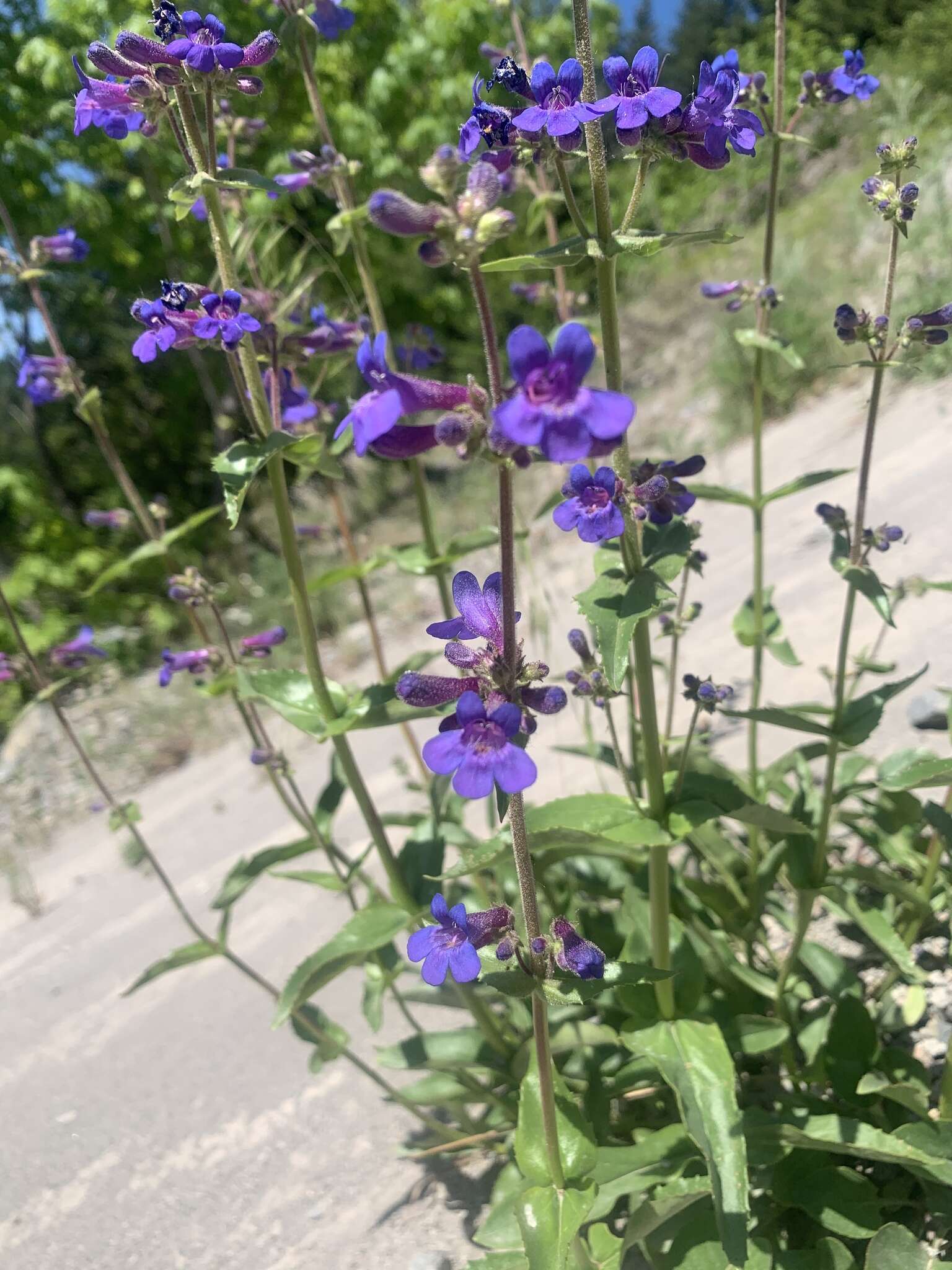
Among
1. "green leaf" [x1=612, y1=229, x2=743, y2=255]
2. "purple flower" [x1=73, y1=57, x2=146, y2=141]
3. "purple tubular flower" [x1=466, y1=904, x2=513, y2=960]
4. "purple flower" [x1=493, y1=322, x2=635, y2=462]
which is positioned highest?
"purple flower" [x1=73, y1=57, x2=146, y2=141]

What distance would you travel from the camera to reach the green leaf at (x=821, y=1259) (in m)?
2.19

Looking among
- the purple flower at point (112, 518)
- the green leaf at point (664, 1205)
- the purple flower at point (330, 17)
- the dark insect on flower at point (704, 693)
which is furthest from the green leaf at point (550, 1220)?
the purple flower at point (330, 17)

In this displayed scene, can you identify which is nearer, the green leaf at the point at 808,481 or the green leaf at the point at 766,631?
the green leaf at the point at 808,481

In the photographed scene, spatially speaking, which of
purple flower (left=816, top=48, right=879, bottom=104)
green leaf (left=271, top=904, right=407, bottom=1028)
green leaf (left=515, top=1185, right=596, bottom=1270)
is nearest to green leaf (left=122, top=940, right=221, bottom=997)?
green leaf (left=271, top=904, right=407, bottom=1028)

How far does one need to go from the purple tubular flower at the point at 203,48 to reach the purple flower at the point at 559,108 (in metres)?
0.77

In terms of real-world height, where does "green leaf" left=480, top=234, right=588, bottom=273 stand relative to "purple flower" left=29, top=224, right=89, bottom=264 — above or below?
below

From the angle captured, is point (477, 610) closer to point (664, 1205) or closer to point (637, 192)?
point (637, 192)

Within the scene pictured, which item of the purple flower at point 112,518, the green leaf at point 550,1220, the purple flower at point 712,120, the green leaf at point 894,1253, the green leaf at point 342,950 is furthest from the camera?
the purple flower at point 112,518

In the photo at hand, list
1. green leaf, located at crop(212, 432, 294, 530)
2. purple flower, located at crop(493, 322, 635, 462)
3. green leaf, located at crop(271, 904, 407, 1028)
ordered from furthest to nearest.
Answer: green leaf, located at crop(271, 904, 407, 1028)
green leaf, located at crop(212, 432, 294, 530)
purple flower, located at crop(493, 322, 635, 462)

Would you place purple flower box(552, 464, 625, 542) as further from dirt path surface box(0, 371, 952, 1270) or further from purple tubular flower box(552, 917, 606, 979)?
dirt path surface box(0, 371, 952, 1270)

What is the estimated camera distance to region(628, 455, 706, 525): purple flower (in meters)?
1.94

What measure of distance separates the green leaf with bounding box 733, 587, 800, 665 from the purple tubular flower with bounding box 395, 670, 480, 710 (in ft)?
6.07

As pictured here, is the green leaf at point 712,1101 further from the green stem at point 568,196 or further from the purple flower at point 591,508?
the green stem at point 568,196

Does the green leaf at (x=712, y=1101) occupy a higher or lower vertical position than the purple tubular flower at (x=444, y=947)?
lower
